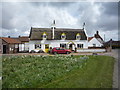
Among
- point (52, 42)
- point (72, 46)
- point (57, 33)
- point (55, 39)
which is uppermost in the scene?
point (57, 33)

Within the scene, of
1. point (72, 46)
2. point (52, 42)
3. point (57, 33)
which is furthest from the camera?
point (57, 33)

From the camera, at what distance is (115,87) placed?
640 centimetres

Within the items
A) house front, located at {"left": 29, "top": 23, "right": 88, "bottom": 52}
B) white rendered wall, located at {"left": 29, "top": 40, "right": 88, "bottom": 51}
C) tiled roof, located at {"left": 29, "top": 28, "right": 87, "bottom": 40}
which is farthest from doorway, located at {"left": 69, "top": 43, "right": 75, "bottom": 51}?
tiled roof, located at {"left": 29, "top": 28, "right": 87, "bottom": 40}

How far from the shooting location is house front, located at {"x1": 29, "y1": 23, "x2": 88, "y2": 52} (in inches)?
1212

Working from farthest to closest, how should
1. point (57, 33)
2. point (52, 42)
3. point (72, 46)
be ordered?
point (57, 33) < point (72, 46) < point (52, 42)

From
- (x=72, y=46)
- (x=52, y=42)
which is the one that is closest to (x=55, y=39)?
(x=52, y=42)

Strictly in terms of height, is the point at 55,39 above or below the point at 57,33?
below

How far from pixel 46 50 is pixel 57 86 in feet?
82.4

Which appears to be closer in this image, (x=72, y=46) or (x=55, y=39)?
(x=55, y=39)

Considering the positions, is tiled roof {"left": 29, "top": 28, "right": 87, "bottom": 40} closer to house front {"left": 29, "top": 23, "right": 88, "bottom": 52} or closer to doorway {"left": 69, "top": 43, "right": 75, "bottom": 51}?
house front {"left": 29, "top": 23, "right": 88, "bottom": 52}

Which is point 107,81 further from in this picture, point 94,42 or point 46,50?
point 94,42

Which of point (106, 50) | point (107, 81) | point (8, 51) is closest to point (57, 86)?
point (107, 81)

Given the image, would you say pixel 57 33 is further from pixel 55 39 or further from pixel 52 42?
pixel 52 42

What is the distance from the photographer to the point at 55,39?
31.7 metres
